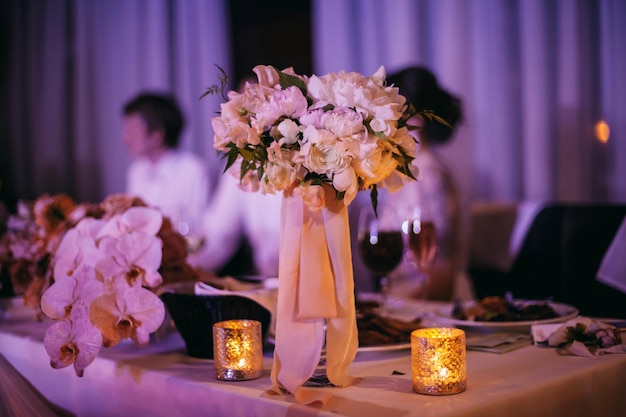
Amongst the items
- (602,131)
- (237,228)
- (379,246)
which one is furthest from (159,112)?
(379,246)

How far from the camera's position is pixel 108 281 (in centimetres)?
128

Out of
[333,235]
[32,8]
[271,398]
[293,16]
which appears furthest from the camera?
[32,8]

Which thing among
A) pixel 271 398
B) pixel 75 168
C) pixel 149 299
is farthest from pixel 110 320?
pixel 75 168

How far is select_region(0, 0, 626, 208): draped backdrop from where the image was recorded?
2.83 metres

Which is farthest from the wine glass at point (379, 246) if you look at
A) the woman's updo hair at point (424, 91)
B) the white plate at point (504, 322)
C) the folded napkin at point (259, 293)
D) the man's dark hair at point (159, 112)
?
the man's dark hair at point (159, 112)

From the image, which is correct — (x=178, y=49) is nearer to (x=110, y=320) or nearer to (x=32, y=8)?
(x=32, y=8)

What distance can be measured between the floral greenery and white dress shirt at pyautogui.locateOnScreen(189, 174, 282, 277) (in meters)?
2.66

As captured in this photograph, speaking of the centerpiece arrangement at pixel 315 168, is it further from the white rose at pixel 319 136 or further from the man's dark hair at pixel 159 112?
the man's dark hair at pixel 159 112

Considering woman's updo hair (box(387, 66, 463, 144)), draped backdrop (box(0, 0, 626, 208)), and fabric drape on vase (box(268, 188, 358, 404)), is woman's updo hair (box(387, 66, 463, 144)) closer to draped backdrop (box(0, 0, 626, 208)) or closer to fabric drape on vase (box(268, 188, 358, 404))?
draped backdrop (box(0, 0, 626, 208))

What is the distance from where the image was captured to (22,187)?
201 inches

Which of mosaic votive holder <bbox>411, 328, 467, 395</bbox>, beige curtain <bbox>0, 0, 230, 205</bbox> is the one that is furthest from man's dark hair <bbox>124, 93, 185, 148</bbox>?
mosaic votive holder <bbox>411, 328, 467, 395</bbox>

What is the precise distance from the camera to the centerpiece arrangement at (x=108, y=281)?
3.95 ft

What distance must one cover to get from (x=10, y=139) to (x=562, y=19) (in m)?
3.84

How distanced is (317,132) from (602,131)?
207 cm
